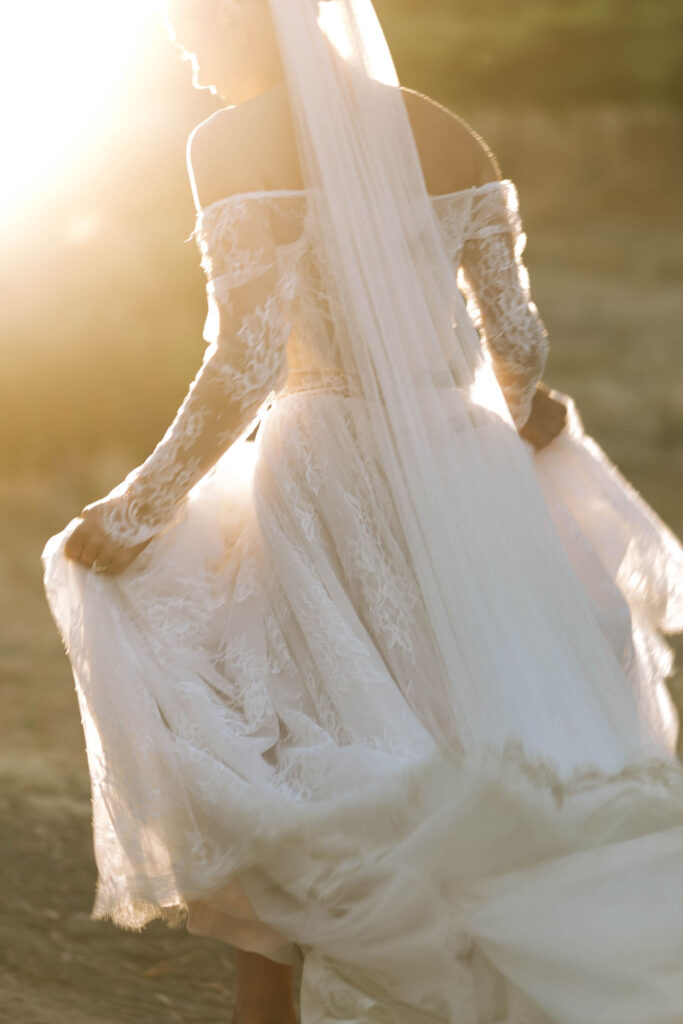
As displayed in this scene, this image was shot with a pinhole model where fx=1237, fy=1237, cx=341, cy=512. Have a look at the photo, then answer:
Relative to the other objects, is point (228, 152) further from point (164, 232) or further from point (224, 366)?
point (164, 232)

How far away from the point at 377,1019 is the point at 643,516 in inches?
36.8

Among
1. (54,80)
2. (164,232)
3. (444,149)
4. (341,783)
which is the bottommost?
(164,232)

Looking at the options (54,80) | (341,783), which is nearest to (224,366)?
(341,783)

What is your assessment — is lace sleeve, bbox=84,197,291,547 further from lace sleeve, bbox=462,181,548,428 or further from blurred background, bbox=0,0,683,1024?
blurred background, bbox=0,0,683,1024

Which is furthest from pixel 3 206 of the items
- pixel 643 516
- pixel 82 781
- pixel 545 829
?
pixel 545 829

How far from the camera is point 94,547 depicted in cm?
180

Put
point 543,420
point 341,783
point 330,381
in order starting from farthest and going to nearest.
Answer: point 543,420
point 330,381
point 341,783

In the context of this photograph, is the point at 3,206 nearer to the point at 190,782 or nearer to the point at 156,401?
the point at 156,401

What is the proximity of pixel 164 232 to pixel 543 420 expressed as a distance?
7.34 meters

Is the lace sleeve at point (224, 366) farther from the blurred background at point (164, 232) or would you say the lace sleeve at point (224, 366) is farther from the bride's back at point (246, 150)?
the blurred background at point (164, 232)

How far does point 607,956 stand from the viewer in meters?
1.49

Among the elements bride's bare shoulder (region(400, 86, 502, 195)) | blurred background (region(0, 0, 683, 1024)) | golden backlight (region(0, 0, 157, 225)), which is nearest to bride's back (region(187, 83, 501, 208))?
bride's bare shoulder (region(400, 86, 502, 195))

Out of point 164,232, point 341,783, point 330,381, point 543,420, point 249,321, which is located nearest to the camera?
point 341,783

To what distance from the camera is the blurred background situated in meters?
7.22
